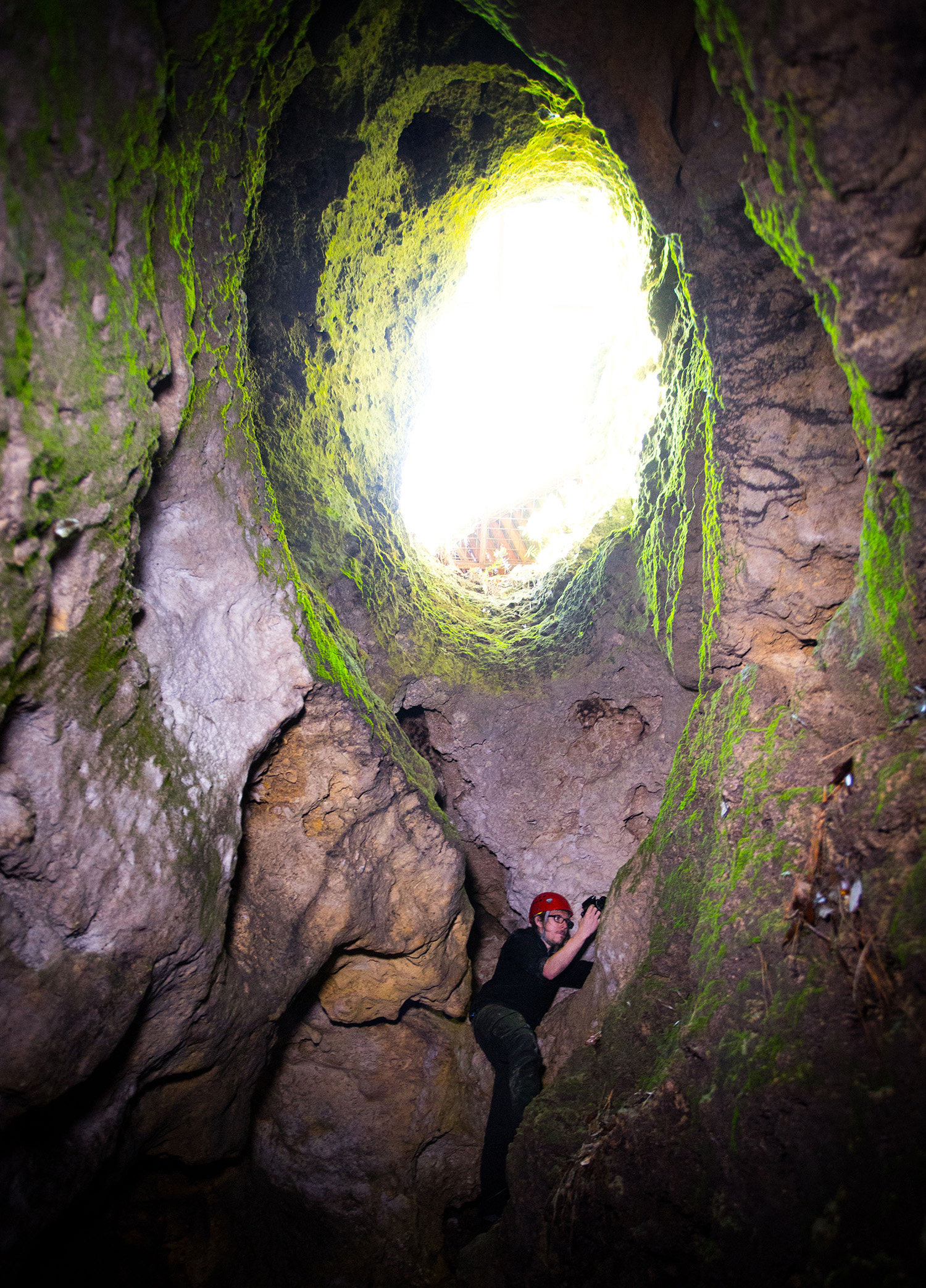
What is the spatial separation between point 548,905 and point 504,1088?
887 mm

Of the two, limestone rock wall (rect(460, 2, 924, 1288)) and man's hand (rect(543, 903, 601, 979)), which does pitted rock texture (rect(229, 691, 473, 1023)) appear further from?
limestone rock wall (rect(460, 2, 924, 1288))

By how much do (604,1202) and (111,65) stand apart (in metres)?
3.33

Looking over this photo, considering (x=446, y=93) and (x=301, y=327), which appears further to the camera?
(x=301, y=327)

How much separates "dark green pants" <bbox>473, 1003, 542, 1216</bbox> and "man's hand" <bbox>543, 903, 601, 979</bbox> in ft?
0.91

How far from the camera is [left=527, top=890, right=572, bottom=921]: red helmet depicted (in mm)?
3639

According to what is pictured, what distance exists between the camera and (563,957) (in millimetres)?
3480

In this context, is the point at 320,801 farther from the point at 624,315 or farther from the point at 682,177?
the point at 624,315

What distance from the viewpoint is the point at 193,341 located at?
82.9 inches

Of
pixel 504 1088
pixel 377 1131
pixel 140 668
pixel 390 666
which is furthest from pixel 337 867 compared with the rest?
pixel 377 1131

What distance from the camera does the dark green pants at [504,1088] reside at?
3.14 metres

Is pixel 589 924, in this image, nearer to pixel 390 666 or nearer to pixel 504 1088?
pixel 504 1088

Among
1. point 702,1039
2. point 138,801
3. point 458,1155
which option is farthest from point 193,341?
point 458,1155

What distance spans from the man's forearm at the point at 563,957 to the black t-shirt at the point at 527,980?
38 mm

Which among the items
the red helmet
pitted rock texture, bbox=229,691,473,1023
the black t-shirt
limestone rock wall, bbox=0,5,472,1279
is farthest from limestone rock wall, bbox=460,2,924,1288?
limestone rock wall, bbox=0,5,472,1279
